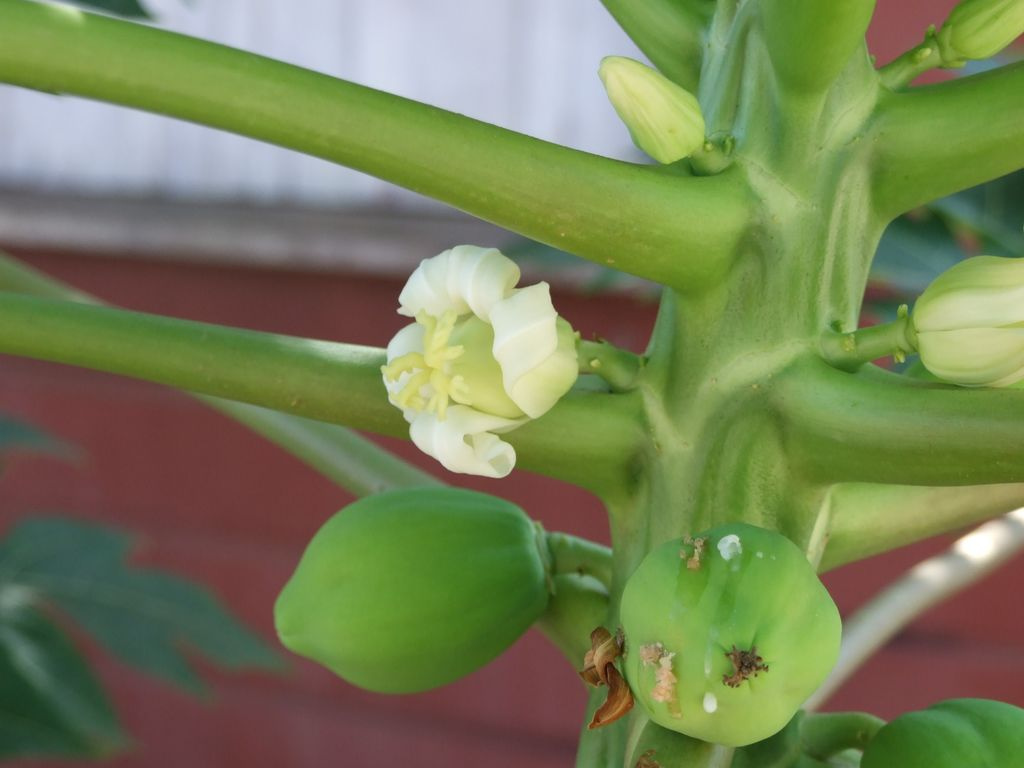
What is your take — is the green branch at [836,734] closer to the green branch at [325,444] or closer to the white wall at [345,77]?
the green branch at [325,444]

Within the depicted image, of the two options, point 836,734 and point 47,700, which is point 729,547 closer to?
point 836,734

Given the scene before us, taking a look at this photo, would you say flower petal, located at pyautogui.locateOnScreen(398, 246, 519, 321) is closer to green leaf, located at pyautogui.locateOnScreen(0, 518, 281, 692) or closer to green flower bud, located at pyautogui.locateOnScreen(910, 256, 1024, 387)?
green flower bud, located at pyautogui.locateOnScreen(910, 256, 1024, 387)

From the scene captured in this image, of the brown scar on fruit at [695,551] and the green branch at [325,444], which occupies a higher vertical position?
the green branch at [325,444]

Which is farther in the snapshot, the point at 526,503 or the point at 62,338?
the point at 526,503

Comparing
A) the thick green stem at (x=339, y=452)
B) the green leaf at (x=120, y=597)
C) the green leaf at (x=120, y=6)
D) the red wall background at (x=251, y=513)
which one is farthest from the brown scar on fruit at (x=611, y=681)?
the red wall background at (x=251, y=513)

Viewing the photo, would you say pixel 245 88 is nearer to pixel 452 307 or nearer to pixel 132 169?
pixel 452 307

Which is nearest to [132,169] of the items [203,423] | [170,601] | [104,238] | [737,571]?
[104,238]
